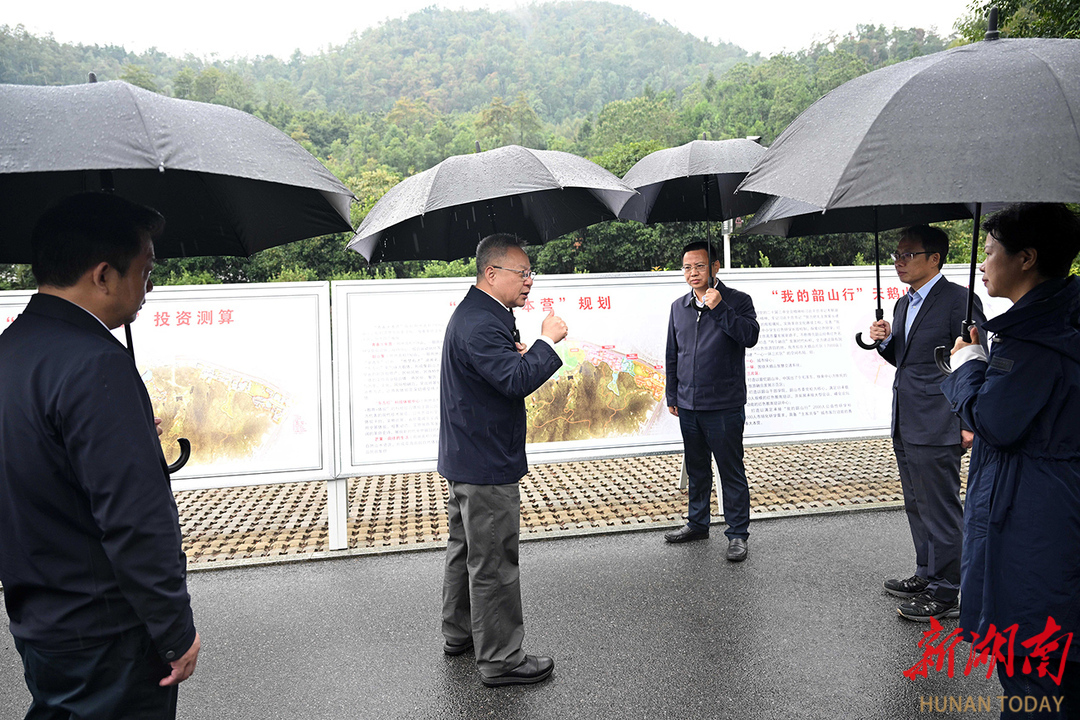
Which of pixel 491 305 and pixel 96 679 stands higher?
pixel 491 305

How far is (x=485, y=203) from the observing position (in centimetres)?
434

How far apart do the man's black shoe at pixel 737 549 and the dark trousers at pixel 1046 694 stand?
8.24 ft

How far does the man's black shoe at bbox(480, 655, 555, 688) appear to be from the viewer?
10.5ft

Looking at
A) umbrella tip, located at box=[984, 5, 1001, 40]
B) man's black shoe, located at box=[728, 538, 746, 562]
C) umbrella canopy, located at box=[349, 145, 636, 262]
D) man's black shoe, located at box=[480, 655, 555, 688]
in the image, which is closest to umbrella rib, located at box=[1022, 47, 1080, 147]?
umbrella tip, located at box=[984, 5, 1001, 40]

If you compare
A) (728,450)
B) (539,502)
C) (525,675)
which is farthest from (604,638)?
(539,502)

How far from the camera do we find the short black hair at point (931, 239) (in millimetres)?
3732

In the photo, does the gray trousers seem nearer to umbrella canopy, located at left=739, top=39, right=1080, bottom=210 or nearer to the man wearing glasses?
umbrella canopy, located at left=739, top=39, right=1080, bottom=210

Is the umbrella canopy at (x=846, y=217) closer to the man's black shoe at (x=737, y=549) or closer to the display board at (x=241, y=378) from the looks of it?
the man's black shoe at (x=737, y=549)

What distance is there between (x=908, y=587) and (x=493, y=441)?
266 cm

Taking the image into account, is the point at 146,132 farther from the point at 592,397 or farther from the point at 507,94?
the point at 507,94

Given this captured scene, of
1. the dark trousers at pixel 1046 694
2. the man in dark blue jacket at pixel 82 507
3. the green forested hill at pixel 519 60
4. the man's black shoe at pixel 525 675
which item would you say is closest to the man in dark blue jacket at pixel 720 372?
the man's black shoe at pixel 525 675

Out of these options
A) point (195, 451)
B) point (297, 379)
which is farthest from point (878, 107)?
point (195, 451)

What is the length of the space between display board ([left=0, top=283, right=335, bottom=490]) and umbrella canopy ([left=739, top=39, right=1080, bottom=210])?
4.11 metres

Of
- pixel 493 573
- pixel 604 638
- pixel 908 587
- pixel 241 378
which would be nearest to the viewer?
pixel 493 573
